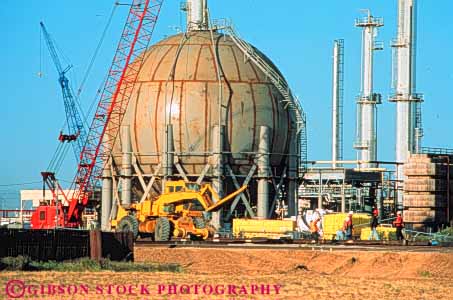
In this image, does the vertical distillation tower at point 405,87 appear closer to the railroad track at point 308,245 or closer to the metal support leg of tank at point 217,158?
the metal support leg of tank at point 217,158

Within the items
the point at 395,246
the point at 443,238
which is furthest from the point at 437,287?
the point at 443,238

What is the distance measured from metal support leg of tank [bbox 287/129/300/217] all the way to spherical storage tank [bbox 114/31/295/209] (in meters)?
0.92

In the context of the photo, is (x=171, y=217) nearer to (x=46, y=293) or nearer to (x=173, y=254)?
(x=173, y=254)

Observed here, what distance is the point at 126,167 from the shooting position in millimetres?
66938

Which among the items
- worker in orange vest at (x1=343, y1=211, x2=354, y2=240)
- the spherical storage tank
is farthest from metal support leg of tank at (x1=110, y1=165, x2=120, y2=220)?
worker in orange vest at (x1=343, y1=211, x2=354, y2=240)

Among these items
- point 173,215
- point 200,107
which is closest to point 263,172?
point 200,107

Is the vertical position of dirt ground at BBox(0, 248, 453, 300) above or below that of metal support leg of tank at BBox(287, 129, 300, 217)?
below

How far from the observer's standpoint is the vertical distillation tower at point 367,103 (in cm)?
8831

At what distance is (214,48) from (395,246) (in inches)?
1050

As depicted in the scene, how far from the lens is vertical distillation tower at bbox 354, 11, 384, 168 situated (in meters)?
88.3

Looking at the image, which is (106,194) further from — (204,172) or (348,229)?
(348,229)

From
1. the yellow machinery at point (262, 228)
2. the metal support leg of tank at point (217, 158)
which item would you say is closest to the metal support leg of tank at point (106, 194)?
the metal support leg of tank at point (217, 158)

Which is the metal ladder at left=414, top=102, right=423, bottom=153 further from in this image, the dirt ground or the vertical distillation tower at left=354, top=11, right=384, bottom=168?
the dirt ground

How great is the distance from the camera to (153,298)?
26.7m
